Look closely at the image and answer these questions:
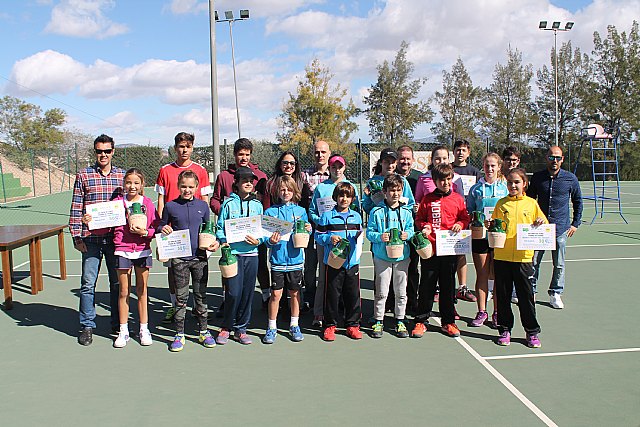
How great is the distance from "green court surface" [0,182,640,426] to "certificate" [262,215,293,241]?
3.31 feet

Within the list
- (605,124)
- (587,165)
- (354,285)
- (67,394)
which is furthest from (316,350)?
(605,124)

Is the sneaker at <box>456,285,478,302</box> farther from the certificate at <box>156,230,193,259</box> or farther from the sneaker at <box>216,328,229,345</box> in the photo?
the certificate at <box>156,230,193,259</box>

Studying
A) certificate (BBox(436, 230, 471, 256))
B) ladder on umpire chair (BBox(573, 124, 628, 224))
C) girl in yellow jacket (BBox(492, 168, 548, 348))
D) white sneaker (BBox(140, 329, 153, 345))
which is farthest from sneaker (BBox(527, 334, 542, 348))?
ladder on umpire chair (BBox(573, 124, 628, 224))

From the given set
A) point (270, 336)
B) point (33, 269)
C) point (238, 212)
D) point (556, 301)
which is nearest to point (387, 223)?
point (238, 212)

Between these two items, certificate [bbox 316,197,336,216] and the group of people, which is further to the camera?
certificate [bbox 316,197,336,216]

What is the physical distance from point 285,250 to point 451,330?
172 cm

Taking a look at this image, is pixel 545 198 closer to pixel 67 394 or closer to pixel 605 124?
pixel 67 394

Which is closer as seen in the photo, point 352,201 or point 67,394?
point 67,394

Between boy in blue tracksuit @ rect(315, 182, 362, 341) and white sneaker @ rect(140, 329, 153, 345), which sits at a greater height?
boy in blue tracksuit @ rect(315, 182, 362, 341)

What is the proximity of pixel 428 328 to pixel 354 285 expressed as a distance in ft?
2.96

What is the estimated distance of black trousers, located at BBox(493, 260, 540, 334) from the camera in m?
4.88

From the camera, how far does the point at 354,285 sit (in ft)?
17.1

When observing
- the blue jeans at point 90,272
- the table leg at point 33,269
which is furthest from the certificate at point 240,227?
the table leg at point 33,269

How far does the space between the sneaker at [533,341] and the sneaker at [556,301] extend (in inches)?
53.6
